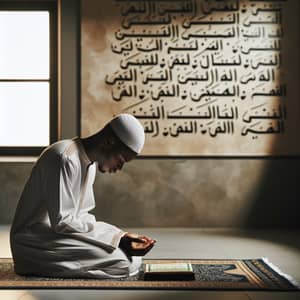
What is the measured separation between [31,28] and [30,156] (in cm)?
140

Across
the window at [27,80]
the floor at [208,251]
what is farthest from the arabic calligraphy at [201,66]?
the floor at [208,251]

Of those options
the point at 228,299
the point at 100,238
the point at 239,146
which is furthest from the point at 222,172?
the point at 228,299

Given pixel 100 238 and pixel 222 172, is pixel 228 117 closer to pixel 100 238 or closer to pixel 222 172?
→ pixel 222 172

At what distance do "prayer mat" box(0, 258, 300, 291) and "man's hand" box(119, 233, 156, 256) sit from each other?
147mm

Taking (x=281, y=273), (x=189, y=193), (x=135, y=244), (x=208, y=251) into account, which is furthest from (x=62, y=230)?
(x=189, y=193)

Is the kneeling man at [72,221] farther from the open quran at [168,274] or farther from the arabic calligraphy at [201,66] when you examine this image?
the arabic calligraphy at [201,66]

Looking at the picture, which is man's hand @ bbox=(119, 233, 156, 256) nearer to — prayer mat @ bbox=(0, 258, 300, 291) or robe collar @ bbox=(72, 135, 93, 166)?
prayer mat @ bbox=(0, 258, 300, 291)

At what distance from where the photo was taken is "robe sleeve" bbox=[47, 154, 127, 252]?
3748mm

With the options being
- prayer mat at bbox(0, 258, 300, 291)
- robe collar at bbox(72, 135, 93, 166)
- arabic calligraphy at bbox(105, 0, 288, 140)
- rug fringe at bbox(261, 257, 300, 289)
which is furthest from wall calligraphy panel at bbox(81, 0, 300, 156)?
robe collar at bbox(72, 135, 93, 166)

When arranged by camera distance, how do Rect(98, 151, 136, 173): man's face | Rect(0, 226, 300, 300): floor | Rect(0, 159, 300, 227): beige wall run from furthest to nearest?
Rect(0, 159, 300, 227): beige wall
Rect(98, 151, 136, 173): man's face
Rect(0, 226, 300, 300): floor

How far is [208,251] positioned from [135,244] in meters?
1.46

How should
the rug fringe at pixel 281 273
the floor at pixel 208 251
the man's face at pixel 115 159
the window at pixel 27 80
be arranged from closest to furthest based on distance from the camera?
1. the floor at pixel 208 251
2. the rug fringe at pixel 281 273
3. the man's face at pixel 115 159
4. the window at pixel 27 80

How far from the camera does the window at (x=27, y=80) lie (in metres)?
7.45

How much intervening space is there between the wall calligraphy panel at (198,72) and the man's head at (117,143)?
10.7 feet
